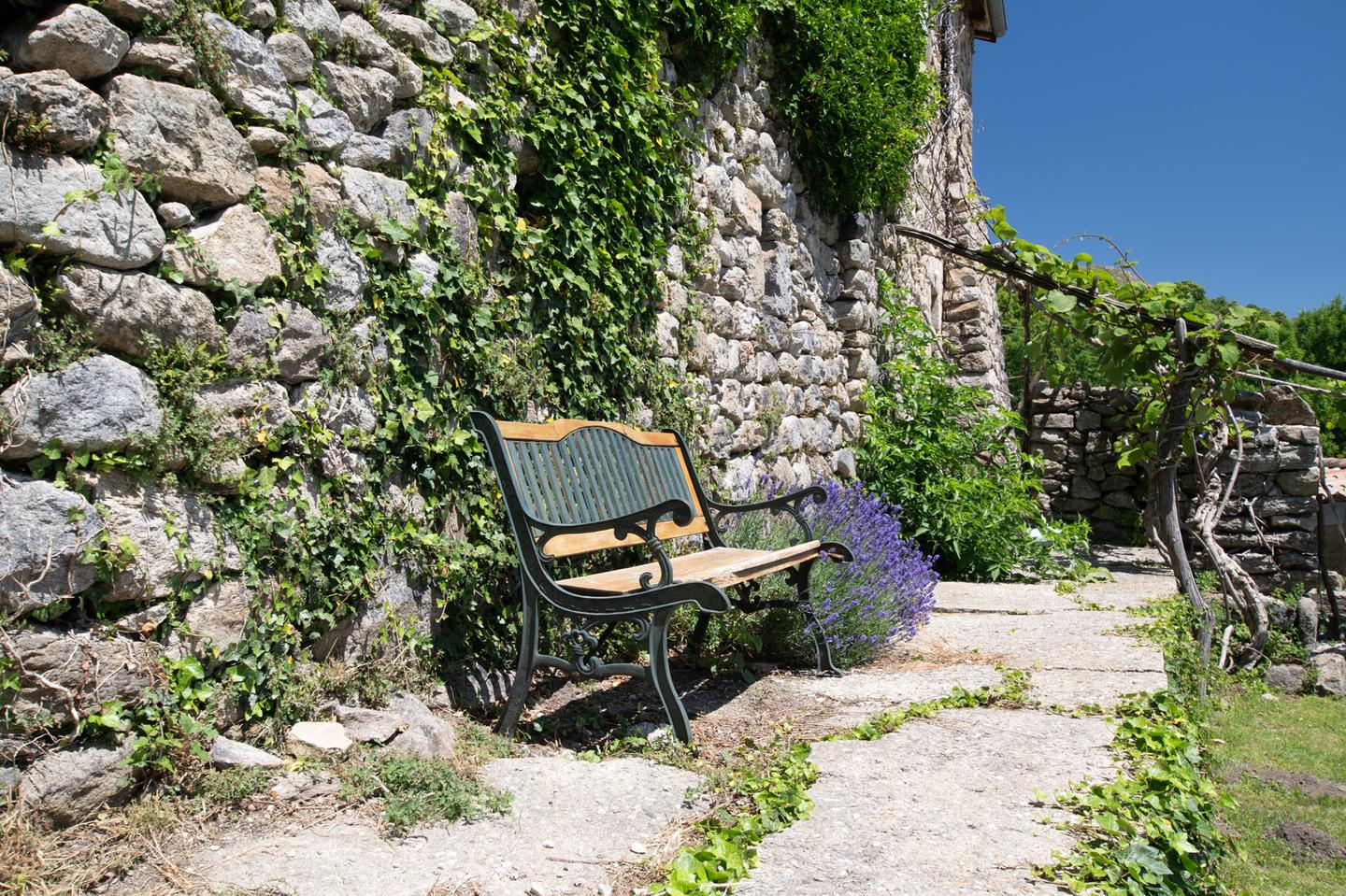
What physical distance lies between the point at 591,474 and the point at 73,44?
6.44ft

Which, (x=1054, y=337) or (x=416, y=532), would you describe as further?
(x=1054, y=337)

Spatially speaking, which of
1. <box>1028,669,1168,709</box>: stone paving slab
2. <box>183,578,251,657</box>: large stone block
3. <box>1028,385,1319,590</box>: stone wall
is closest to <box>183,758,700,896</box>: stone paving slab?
<box>183,578,251,657</box>: large stone block

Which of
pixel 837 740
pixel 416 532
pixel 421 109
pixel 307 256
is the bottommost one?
pixel 837 740

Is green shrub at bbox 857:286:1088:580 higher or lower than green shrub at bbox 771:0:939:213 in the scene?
lower

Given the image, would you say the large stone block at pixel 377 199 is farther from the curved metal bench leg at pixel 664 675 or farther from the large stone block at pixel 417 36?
the curved metal bench leg at pixel 664 675

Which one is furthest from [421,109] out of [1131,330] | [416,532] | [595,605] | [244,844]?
[1131,330]

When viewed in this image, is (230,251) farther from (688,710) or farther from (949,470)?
(949,470)

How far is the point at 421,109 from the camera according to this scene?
3051mm

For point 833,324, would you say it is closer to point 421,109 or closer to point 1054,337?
point 1054,337

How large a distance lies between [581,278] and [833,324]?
11.0 ft

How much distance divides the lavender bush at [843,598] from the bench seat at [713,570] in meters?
0.22

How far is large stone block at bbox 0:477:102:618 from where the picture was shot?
1909 millimetres

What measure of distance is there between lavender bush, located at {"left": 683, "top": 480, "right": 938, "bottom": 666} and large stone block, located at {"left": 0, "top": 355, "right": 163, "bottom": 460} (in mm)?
2449

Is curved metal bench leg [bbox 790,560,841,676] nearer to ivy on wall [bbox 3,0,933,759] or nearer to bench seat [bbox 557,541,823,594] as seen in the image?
bench seat [bbox 557,541,823,594]
